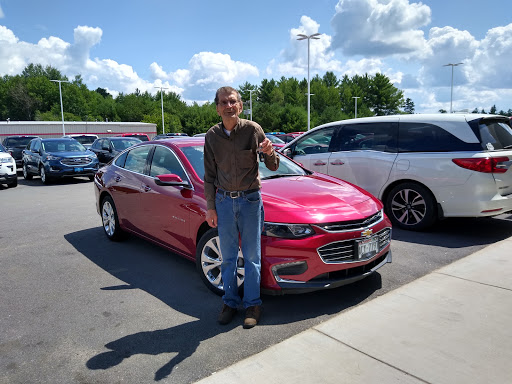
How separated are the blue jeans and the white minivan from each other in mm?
3519

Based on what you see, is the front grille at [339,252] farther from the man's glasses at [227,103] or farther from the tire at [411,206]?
the tire at [411,206]

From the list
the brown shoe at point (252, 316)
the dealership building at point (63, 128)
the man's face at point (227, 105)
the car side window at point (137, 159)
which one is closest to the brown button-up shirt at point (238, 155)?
the man's face at point (227, 105)

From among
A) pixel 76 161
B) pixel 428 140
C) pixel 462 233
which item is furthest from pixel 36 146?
pixel 462 233

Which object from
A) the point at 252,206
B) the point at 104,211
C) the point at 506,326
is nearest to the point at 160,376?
the point at 252,206

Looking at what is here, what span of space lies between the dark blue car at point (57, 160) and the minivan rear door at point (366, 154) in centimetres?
1018

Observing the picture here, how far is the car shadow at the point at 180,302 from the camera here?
10.3 feet

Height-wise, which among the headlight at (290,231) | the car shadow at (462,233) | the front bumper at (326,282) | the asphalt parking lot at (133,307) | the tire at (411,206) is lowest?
the asphalt parking lot at (133,307)

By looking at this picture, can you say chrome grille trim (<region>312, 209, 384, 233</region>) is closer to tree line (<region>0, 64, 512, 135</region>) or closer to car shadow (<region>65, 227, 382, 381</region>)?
car shadow (<region>65, 227, 382, 381</region>)

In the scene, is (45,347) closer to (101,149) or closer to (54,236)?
(54,236)

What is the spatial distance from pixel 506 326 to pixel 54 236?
5.98 metres

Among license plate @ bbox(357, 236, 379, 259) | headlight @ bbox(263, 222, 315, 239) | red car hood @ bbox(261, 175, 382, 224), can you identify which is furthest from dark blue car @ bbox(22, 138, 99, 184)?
license plate @ bbox(357, 236, 379, 259)

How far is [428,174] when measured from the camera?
19.8 ft

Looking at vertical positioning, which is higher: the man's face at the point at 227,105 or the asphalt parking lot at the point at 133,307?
the man's face at the point at 227,105

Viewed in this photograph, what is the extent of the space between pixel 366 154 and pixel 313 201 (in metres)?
3.22
